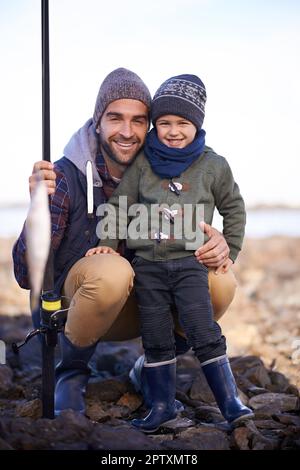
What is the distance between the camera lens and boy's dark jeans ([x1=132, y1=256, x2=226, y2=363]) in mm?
3426

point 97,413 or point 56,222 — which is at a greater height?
point 56,222

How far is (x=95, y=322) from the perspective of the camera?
3.57 m

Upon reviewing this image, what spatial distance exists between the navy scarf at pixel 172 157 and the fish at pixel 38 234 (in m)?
0.64

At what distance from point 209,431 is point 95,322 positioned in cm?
78

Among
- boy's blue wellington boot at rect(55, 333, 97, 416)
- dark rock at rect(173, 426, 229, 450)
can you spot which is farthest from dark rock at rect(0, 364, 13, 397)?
dark rock at rect(173, 426, 229, 450)

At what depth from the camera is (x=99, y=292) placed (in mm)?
3471

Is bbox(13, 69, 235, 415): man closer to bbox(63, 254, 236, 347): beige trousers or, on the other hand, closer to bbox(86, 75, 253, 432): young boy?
bbox(63, 254, 236, 347): beige trousers

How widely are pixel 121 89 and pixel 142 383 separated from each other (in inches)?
64.2

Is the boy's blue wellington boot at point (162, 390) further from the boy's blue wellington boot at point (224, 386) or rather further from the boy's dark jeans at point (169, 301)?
the boy's blue wellington boot at point (224, 386)

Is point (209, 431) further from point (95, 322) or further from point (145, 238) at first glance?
point (145, 238)

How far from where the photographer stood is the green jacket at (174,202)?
3.59 metres

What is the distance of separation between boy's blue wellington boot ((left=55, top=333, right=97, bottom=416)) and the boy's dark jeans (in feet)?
1.53

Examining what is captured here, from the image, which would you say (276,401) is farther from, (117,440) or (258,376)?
(117,440)

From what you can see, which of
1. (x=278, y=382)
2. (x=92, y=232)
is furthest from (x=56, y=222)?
(x=278, y=382)
